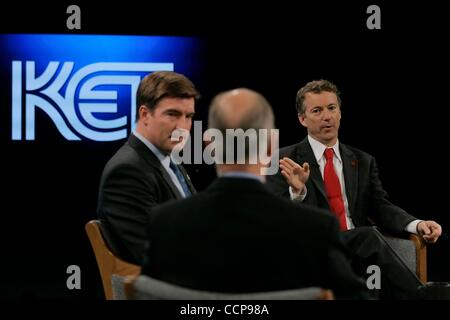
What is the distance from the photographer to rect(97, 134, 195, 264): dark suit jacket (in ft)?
9.89

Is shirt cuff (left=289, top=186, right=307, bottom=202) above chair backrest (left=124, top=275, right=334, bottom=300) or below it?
above

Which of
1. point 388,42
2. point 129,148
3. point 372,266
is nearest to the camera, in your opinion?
point 129,148

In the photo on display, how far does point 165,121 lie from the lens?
3285 millimetres

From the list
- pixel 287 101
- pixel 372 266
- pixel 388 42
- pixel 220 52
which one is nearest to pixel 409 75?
pixel 388 42

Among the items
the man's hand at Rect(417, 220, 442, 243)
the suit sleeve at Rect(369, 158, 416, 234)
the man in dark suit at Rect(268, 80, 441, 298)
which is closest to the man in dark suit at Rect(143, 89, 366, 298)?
the man in dark suit at Rect(268, 80, 441, 298)

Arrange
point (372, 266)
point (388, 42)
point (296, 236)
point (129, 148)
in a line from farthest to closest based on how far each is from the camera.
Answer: point (388, 42), point (372, 266), point (129, 148), point (296, 236)

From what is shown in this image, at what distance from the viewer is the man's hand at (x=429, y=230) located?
390cm

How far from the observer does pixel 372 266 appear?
3.76m

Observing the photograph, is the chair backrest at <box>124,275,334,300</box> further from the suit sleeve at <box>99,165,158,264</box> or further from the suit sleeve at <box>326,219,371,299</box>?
the suit sleeve at <box>99,165,158,264</box>

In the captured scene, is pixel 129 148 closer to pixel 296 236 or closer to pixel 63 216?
pixel 296 236

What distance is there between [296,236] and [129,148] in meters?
1.43

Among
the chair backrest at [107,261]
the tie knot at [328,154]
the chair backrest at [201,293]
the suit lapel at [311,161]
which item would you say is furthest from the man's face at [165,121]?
the chair backrest at [201,293]

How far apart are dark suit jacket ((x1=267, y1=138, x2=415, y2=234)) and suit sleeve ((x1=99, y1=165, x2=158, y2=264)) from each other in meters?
1.14

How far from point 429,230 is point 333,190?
57 cm
